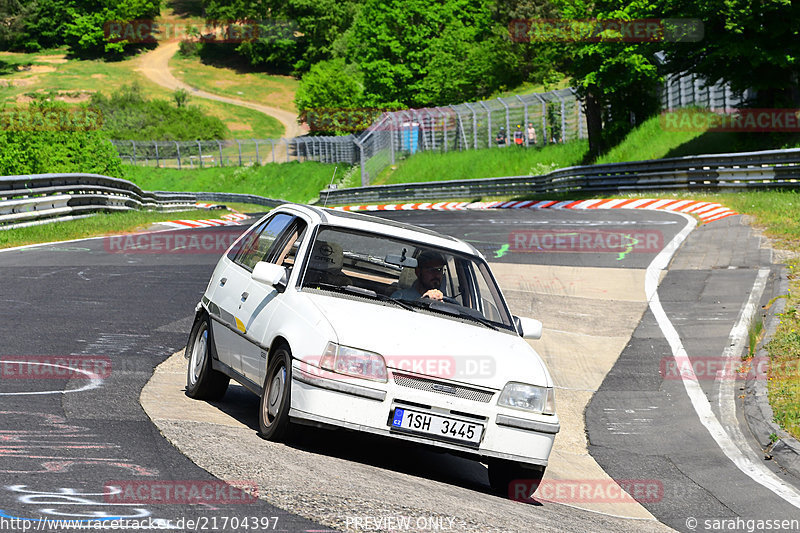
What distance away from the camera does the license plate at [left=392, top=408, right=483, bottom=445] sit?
643cm

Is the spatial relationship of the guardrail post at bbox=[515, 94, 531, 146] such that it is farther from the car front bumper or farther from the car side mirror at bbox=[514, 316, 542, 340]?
the car front bumper

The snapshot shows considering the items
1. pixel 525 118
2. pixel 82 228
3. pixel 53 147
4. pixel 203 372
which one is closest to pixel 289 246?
pixel 203 372

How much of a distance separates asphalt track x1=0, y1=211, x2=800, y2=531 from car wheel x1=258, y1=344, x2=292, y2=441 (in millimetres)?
523

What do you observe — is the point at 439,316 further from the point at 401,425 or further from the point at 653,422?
the point at 653,422

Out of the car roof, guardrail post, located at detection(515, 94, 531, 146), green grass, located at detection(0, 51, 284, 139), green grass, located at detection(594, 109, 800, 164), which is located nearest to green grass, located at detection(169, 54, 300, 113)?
green grass, located at detection(0, 51, 284, 139)

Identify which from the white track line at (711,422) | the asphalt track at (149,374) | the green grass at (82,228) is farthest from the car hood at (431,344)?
the green grass at (82,228)

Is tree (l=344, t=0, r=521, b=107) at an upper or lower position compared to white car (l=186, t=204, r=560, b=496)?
lower

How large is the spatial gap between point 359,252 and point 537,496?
7.83 ft

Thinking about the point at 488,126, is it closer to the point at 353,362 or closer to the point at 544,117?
the point at 544,117

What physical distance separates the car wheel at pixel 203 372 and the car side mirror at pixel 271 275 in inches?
49.7

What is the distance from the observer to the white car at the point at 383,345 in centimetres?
644

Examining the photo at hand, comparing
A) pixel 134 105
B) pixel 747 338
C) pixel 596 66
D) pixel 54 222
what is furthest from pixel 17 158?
pixel 134 105

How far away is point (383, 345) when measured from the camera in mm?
6500

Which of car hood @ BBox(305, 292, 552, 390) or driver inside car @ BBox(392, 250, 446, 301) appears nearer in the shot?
car hood @ BBox(305, 292, 552, 390)
